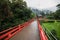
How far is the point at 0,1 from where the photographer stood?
2103 cm

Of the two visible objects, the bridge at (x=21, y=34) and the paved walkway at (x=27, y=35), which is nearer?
the bridge at (x=21, y=34)

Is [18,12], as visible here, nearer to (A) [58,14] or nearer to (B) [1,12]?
(B) [1,12]

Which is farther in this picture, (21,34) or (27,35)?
(21,34)

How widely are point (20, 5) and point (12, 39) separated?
2628cm

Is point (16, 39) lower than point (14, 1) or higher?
lower

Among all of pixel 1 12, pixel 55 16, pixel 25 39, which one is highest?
pixel 1 12

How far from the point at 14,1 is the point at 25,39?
965 inches

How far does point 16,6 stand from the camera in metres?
40.0

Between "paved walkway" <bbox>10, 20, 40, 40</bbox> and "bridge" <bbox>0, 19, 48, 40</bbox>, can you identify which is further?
"paved walkway" <bbox>10, 20, 40, 40</bbox>

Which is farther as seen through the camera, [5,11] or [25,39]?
[5,11]

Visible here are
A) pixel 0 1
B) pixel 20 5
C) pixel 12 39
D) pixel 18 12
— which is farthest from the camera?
pixel 20 5

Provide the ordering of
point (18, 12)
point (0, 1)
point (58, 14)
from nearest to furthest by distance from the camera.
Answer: point (0, 1)
point (18, 12)
point (58, 14)

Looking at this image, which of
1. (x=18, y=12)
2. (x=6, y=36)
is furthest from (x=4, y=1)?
(x=18, y=12)

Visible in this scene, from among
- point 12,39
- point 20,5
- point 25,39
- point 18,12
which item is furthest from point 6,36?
point 20,5
